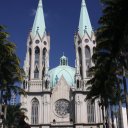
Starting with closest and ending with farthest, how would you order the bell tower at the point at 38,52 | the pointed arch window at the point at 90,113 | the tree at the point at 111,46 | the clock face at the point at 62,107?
the tree at the point at 111,46, the pointed arch window at the point at 90,113, the clock face at the point at 62,107, the bell tower at the point at 38,52

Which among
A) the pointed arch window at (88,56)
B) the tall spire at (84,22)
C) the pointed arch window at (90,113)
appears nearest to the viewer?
the pointed arch window at (90,113)

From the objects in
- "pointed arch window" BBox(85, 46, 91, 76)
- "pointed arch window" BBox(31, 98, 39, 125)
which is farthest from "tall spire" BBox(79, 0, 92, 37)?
"pointed arch window" BBox(31, 98, 39, 125)

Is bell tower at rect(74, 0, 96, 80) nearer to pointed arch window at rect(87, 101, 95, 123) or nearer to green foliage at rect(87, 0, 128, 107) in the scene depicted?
pointed arch window at rect(87, 101, 95, 123)

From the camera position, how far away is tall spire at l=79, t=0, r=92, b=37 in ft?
257

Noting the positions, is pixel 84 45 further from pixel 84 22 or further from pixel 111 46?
pixel 111 46

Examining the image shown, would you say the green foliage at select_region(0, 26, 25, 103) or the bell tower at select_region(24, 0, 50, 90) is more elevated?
the bell tower at select_region(24, 0, 50, 90)

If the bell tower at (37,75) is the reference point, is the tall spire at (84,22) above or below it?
above

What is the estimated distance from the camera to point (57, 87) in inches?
2815

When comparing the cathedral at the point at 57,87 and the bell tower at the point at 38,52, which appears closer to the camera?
the cathedral at the point at 57,87

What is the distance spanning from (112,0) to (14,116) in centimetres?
2836

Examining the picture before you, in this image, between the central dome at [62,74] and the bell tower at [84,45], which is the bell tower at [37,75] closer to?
the central dome at [62,74]

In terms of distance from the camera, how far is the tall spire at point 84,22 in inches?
3081

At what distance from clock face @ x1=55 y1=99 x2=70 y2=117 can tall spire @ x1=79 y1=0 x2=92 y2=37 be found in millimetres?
17348

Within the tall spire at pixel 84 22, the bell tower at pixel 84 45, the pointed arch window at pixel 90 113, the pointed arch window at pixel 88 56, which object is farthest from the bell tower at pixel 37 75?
the pointed arch window at pixel 88 56
